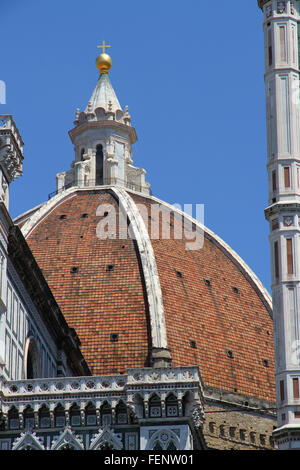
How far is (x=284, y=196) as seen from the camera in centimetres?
3012

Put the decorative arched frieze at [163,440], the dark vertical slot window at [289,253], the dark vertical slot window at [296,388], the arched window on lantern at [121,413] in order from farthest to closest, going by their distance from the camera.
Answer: the arched window on lantern at [121,413], the decorative arched frieze at [163,440], the dark vertical slot window at [289,253], the dark vertical slot window at [296,388]

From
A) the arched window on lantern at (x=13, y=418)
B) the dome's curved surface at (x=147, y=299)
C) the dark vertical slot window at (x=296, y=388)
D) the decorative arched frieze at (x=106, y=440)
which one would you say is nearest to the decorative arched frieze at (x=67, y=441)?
the decorative arched frieze at (x=106, y=440)

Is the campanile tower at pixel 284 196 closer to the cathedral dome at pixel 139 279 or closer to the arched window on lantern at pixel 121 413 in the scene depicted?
the arched window on lantern at pixel 121 413

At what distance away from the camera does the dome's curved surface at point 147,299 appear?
68.4m

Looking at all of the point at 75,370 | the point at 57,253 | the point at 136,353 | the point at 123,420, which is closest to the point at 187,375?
the point at 123,420

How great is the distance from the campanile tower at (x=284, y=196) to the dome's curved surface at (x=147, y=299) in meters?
35.0

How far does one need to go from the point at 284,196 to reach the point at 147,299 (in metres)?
40.3

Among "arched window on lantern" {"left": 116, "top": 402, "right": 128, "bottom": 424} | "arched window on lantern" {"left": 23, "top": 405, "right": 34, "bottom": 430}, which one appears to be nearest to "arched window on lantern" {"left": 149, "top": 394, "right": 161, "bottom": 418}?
"arched window on lantern" {"left": 116, "top": 402, "right": 128, "bottom": 424}

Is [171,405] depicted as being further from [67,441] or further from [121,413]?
[67,441]

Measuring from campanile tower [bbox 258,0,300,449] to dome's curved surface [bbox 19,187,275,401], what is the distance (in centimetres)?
3502

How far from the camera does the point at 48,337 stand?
42812 millimetres

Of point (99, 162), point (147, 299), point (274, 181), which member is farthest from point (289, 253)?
point (99, 162)

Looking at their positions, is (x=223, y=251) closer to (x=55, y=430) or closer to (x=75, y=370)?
(x=75, y=370)

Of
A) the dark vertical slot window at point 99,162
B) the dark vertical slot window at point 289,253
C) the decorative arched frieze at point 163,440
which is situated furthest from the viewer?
the dark vertical slot window at point 99,162
